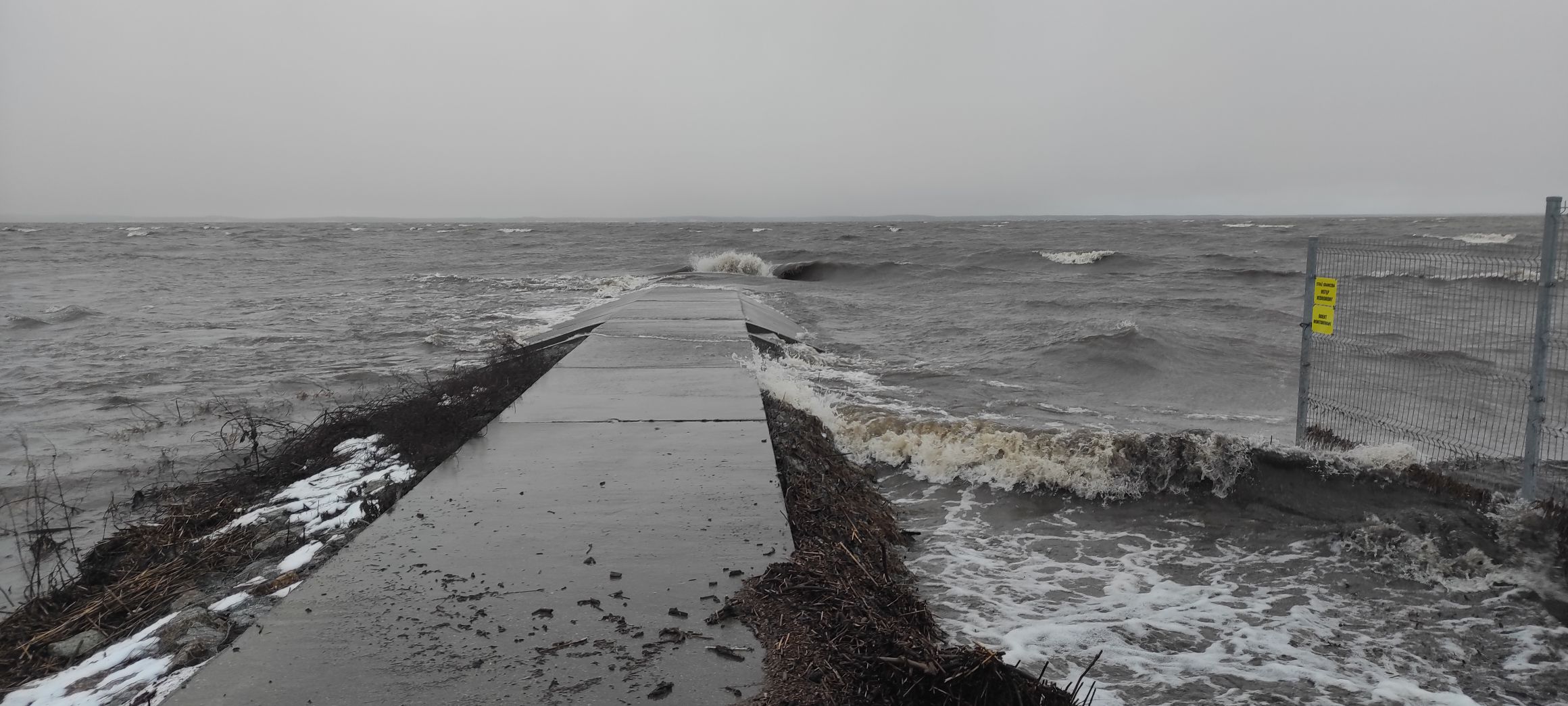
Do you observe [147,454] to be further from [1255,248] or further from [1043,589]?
[1255,248]

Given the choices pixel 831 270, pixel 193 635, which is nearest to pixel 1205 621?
pixel 193 635

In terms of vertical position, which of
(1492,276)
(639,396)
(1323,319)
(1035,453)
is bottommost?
(1035,453)

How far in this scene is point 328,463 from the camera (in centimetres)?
585

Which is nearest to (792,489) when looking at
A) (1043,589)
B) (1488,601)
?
(1043,589)

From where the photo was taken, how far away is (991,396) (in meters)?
9.81

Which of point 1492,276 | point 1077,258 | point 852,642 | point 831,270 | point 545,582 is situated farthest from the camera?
point 1077,258

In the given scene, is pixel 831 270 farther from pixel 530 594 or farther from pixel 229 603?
pixel 530 594

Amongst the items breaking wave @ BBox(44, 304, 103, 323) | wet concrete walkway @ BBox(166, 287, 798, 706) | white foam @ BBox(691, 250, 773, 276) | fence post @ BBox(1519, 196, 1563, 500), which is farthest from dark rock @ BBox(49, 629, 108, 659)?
white foam @ BBox(691, 250, 773, 276)

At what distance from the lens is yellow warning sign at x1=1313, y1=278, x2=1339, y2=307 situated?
6367 mm

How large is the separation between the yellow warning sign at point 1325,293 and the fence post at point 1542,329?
4.23 feet

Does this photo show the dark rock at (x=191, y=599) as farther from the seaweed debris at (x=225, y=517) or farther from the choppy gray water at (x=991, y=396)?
the choppy gray water at (x=991, y=396)

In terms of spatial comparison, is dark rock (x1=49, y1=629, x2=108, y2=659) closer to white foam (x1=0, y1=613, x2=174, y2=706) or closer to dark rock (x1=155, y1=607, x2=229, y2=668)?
white foam (x1=0, y1=613, x2=174, y2=706)

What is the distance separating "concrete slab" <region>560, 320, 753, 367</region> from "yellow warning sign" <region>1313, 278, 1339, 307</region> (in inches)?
200

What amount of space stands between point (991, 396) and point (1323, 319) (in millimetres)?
3824
